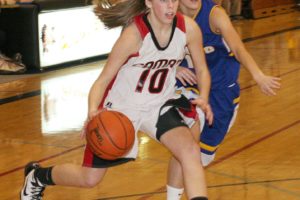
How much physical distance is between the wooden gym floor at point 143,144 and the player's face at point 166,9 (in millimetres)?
1496

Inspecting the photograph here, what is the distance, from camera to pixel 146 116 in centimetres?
385

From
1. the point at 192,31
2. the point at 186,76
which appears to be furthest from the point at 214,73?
the point at 192,31

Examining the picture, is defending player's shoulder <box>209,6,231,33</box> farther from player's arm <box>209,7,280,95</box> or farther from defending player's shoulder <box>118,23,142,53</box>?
defending player's shoulder <box>118,23,142,53</box>

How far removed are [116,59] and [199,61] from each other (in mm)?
508

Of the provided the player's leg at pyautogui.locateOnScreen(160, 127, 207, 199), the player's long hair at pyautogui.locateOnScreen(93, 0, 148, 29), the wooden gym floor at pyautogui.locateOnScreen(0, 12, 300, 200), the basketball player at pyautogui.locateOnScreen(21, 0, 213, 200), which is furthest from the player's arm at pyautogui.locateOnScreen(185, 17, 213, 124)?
the wooden gym floor at pyautogui.locateOnScreen(0, 12, 300, 200)

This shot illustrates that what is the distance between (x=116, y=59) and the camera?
3730 mm

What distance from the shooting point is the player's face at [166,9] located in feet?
12.1

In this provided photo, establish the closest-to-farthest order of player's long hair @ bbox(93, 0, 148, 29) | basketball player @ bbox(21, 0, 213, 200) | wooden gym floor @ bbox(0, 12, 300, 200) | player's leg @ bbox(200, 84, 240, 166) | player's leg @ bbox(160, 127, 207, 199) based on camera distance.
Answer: player's leg @ bbox(160, 127, 207, 199) < basketball player @ bbox(21, 0, 213, 200) < player's long hair @ bbox(93, 0, 148, 29) < player's leg @ bbox(200, 84, 240, 166) < wooden gym floor @ bbox(0, 12, 300, 200)

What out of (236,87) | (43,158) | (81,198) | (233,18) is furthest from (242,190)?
(233,18)

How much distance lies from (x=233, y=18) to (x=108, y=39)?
6139mm

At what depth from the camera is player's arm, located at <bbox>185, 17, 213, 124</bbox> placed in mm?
3822

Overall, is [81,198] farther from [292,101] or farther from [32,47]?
[32,47]

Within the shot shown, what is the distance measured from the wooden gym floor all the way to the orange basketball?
3.72 feet

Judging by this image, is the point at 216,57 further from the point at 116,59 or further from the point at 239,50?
the point at 116,59
